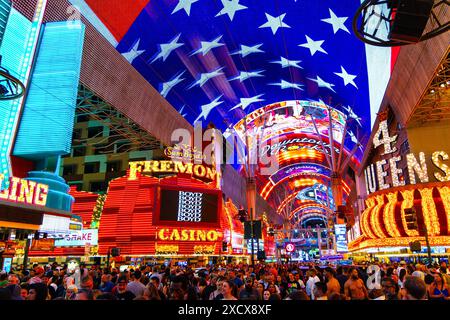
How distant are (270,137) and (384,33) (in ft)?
120

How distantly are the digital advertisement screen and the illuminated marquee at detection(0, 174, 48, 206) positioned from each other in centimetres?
1305

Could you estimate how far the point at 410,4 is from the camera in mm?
6742

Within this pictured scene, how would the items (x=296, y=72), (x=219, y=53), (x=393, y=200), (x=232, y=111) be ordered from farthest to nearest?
(x=232, y=111), (x=296, y=72), (x=219, y=53), (x=393, y=200)

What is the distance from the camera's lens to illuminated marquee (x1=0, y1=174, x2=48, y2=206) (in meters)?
13.2

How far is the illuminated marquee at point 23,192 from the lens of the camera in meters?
13.2

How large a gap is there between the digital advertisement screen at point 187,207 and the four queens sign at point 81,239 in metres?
6.37

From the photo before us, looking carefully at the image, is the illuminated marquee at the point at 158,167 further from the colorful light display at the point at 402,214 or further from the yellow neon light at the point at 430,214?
the yellow neon light at the point at 430,214

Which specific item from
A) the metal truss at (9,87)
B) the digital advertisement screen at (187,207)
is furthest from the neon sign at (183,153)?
the metal truss at (9,87)

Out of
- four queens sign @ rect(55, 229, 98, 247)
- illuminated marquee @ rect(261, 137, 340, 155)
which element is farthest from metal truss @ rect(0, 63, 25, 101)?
illuminated marquee @ rect(261, 137, 340, 155)

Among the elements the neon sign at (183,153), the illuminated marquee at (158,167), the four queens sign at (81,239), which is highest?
the neon sign at (183,153)

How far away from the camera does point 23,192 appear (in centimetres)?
1413

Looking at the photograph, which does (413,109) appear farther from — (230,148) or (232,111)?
(230,148)

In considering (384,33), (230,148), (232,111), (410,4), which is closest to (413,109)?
(384,33)

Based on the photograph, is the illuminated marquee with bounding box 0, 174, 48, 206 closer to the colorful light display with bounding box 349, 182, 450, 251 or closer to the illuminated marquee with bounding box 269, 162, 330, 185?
the colorful light display with bounding box 349, 182, 450, 251
